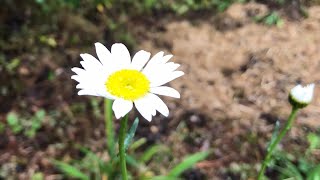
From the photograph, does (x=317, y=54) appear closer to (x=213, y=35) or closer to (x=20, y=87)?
(x=213, y=35)

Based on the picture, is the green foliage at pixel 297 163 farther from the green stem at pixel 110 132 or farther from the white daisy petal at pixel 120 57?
the white daisy petal at pixel 120 57

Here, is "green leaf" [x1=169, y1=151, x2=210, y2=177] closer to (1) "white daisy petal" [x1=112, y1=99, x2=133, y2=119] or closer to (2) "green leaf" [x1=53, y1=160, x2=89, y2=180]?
(2) "green leaf" [x1=53, y1=160, x2=89, y2=180]

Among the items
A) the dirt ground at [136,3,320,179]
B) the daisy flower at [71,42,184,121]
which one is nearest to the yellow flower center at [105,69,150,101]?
the daisy flower at [71,42,184,121]

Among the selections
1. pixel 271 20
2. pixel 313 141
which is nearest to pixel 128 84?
pixel 313 141

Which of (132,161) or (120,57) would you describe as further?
(132,161)

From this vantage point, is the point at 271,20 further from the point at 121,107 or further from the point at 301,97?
the point at 121,107
